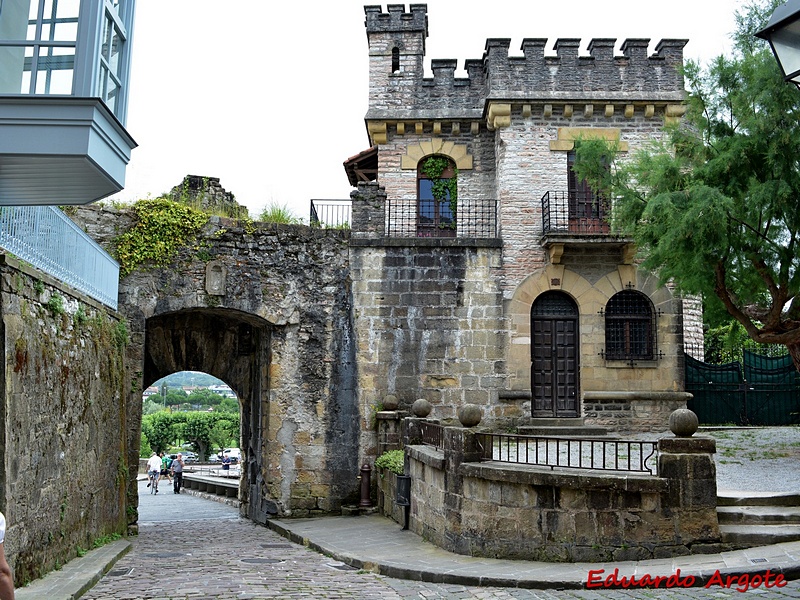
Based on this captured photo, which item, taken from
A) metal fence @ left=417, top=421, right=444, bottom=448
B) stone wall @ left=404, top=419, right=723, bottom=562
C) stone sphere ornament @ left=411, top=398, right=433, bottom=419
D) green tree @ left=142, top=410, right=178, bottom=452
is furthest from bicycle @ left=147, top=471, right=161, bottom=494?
stone wall @ left=404, top=419, right=723, bottom=562

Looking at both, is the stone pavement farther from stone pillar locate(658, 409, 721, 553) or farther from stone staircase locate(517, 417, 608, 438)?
stone staircase locate(517, 417, 608, 438)

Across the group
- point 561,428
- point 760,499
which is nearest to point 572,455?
point 561,428

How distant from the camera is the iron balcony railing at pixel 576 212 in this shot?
1639 centimetres

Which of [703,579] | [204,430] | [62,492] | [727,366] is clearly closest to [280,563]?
[62,492]

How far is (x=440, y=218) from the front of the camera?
1800 cm

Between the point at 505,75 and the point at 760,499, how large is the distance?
34.7 ft

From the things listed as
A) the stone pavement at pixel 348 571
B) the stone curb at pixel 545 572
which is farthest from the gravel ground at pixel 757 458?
the stone pavement at pixel 348 571

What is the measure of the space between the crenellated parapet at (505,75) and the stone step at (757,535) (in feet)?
34.5

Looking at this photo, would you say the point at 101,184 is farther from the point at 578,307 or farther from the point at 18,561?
the point at 578,307

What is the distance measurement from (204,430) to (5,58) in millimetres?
48144

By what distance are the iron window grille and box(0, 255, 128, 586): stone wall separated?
9.50 metres

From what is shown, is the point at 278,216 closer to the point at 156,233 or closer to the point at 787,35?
the point at 156,233

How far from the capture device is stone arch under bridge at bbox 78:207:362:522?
49.3ft

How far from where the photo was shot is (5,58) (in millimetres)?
7230
